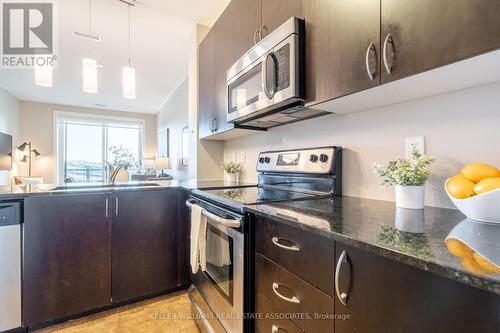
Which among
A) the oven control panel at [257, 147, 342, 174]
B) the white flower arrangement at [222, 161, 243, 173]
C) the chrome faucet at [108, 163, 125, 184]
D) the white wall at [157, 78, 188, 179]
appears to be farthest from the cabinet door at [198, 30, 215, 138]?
the white wall at [157, 78, 188, 179]

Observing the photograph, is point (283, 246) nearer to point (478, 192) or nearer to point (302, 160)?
point (478, 192)

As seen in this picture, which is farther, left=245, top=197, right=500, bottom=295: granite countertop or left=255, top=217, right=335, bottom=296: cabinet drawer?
left=255, top=217, right=335, bottom=296: cabinet drawer

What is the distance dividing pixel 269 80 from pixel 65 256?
5.73 feet

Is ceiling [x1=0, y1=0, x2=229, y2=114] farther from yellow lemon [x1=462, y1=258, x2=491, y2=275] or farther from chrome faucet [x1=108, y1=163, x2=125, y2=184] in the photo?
yellow lemon [x1=462, y1=258, x2=491, y2=275]

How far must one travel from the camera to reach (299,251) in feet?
2.54

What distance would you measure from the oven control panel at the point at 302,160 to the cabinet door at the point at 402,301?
0.74 m

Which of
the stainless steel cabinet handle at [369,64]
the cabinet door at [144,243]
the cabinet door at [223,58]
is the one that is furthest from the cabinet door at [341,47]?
the cabinet door at [144,243]

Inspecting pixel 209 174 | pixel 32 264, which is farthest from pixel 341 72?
pixel 32 264

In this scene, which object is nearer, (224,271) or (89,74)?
(224,271)

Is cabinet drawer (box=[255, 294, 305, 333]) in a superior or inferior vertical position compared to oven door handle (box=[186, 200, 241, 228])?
inferior

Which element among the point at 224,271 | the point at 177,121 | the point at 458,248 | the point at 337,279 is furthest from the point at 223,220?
the point at 177,121

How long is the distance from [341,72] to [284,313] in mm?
917

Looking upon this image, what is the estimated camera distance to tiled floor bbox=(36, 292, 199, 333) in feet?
5.28

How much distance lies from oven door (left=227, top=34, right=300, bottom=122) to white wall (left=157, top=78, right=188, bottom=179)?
3.14 metres
